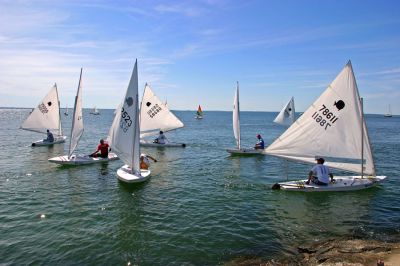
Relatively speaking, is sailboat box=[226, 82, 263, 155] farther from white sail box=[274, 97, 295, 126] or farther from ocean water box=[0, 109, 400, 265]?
white sail box=[274, 97, 295, 126]

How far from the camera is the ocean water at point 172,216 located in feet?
43.4

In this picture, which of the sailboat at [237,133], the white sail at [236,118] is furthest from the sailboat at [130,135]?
the white sail at [236,118]

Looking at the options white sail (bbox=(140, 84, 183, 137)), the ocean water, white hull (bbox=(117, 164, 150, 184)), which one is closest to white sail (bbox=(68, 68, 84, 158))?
the ocean water

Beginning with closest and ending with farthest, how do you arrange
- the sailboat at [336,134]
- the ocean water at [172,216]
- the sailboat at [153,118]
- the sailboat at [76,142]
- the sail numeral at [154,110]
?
the ocean water at [172,216], the sailboat at [336,134], the sailboat at [76,142], the sailboat at [153,118], the sail numeral at [154,110]

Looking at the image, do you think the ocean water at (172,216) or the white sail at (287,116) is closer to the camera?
the ocean water at (172,216)

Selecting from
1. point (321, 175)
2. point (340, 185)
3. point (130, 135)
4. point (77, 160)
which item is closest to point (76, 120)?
point (77, 160)

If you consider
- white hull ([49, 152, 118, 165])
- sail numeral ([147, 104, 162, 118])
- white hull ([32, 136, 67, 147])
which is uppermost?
sail numeral ([147, 104, 162, 118])

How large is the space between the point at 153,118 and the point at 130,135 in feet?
65.4

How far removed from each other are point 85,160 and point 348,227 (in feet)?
74.9

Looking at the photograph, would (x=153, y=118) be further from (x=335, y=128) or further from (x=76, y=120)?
(x=335, y=128)

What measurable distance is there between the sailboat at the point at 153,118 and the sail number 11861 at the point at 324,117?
80.2ft

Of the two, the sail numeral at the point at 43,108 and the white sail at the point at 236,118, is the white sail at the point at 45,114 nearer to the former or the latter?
the sail numeral at the point at 43,108

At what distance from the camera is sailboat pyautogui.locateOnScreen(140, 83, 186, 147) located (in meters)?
42.7

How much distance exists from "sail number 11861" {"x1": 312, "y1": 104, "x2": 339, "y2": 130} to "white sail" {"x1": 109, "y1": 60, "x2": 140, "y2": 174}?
12173mm
